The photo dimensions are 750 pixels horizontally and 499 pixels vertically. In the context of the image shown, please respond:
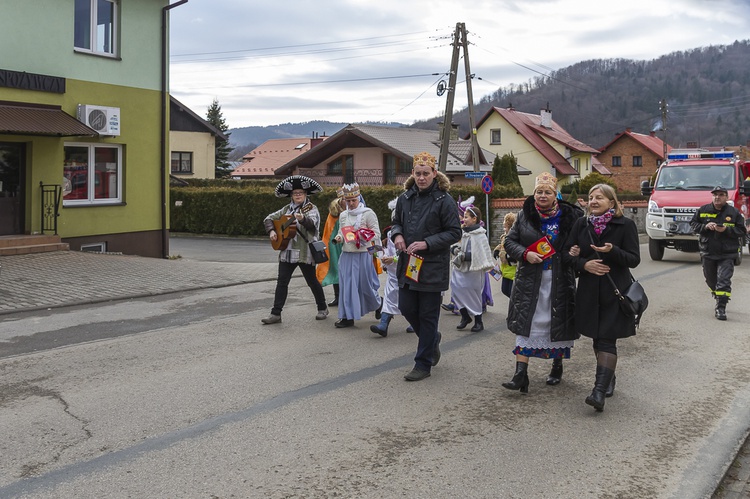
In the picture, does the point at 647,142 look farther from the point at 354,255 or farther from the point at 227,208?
the point at 354,255

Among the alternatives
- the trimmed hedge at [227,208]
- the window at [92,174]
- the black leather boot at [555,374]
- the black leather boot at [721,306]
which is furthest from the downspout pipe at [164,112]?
the black leather boot at [555,374]

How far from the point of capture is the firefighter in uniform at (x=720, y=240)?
33.9 feet

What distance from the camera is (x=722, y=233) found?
10.6 metres

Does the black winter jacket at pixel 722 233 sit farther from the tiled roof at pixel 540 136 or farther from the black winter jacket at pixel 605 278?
the tiled roof at pixel 540 136

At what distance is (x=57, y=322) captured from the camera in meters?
A: 9.77

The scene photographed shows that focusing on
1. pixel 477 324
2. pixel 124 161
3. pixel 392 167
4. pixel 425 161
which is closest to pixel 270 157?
pixel 392 167

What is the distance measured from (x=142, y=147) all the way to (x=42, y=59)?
3.32 m

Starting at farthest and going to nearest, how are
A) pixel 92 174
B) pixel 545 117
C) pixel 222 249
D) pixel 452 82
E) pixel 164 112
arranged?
1. pixel 545 117
2. pixel 452 82
3. pixel 222 249
4. pixel 164 112
5. pixel 92 174

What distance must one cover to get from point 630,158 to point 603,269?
78.7 meters

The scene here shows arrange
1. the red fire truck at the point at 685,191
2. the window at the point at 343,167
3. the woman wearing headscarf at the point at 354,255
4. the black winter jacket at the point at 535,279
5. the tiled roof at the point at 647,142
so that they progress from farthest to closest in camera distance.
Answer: the tiled roof at the point at 647,142, the window at the point at 343,167, the red fire truck at the point at 685,191, the woman wearing headscarf at the point at 354,255, the black winter jacket at the point at 535,279

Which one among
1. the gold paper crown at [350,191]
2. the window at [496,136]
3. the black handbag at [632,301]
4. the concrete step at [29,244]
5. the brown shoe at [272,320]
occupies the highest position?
the window at [496,136]

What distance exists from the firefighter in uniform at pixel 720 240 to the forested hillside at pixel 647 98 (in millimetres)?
74504

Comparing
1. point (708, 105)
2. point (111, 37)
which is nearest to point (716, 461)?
point (111, 37)

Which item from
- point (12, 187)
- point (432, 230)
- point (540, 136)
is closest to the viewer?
point (432, 230)
